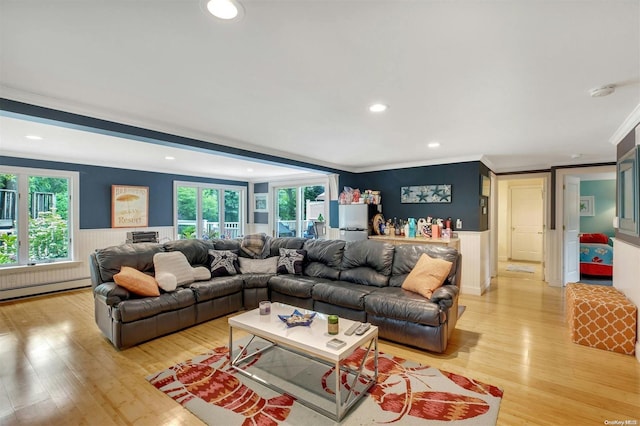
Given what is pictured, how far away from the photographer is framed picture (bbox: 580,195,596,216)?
25.4ft

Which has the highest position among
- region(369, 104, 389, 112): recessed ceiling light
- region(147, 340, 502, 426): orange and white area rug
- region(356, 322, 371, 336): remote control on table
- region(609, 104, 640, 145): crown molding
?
region(369, 104, 389, 112): recessed ceiling light

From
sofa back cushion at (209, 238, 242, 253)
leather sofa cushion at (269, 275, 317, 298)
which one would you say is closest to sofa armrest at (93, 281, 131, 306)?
sofa back cushion at (209, 238, 242, 253)

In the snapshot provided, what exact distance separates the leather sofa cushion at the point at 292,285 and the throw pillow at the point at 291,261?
152mm

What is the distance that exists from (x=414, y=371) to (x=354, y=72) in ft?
8.06

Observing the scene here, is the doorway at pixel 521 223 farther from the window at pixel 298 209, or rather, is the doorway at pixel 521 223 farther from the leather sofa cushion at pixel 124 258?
the leather sofa cushion at pixel 124 258

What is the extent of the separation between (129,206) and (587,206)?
1105cm

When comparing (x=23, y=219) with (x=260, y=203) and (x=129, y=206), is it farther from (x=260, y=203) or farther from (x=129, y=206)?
(x=260, y=203)

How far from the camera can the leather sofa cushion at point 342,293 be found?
10.9 feet

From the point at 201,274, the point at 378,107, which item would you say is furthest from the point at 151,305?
the point at 378,107

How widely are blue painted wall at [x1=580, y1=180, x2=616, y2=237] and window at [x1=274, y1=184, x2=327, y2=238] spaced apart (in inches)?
272

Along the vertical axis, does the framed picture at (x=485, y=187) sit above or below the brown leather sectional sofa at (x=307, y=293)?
above

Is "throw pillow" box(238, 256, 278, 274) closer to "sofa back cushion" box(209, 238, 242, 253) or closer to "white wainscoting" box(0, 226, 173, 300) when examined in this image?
"sofa back cushion" box(209, 238, 242, 253)

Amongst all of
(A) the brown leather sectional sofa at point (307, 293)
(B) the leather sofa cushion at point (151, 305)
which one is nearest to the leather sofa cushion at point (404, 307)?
(A) the brown leather sectional sofa at point (307, 293)

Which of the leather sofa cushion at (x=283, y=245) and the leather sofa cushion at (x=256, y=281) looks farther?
the leather sofa cushion at (x=283, y=245)
